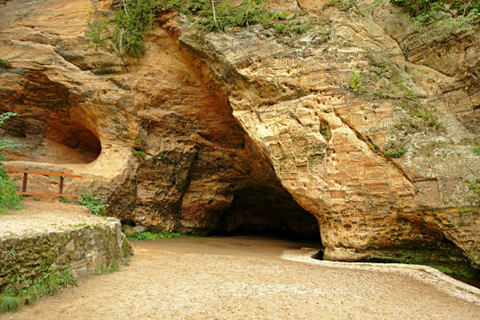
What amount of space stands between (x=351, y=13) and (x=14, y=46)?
1074 centimetres

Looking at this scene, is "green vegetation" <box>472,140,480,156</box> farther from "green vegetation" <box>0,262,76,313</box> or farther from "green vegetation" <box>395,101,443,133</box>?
"green vegetation" <box>0,262,76,313</box>

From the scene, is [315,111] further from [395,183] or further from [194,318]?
[194,318]

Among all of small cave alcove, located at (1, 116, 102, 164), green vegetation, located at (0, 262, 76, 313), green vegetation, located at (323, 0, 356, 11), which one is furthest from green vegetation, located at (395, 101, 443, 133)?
small cave alcove, located at (1, 116, 102, 164)

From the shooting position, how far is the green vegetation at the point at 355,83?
7738mm

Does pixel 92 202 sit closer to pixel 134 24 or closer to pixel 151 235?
pixel 151 235

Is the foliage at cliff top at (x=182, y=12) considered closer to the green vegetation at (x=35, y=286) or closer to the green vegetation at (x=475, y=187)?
the green vegetation at (x=475, y=187)

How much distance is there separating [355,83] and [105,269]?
22.5 feet

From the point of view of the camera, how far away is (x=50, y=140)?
1173 cm

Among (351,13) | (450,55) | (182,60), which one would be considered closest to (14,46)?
(182,60)

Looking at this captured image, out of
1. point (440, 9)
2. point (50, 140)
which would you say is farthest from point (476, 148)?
point (50, 140)

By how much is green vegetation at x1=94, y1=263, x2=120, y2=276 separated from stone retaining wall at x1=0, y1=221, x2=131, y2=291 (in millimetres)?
48

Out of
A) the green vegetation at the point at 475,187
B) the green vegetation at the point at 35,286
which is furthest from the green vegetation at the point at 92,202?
the green vegetation at the point at 475,187

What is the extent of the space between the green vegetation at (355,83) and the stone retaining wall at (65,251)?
6.30 m

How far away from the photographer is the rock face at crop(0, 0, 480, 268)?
23.1 feet
